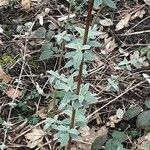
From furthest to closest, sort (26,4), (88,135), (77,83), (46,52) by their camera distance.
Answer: (26,4)
(46,52)
(88,135)
(77,83)

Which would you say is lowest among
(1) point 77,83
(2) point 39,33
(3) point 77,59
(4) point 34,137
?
(4) point 34,137

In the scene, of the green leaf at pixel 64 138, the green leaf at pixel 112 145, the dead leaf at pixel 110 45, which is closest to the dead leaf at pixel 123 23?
the dead leaf at pixel 110 45

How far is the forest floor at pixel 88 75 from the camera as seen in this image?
2092 millimetres

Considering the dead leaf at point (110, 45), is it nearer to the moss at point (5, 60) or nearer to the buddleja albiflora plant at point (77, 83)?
the moss at point (5, 60)

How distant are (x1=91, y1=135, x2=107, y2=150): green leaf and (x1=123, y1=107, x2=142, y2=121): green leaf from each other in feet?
0.59

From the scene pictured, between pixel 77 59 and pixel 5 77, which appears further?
pixel 5 77

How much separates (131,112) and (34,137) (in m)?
0.52

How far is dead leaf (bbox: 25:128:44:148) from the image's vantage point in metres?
2.07

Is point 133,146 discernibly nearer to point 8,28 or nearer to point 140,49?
point 140,49

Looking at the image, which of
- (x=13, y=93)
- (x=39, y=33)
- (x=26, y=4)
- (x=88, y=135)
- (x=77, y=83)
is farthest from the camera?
(x=26, y=4)

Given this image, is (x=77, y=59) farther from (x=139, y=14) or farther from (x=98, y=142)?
(x=139, y=14)

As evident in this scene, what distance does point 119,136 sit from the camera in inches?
79.0

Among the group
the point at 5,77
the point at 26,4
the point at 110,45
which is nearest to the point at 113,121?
the point at 110,45

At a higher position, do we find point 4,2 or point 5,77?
point 4,2
